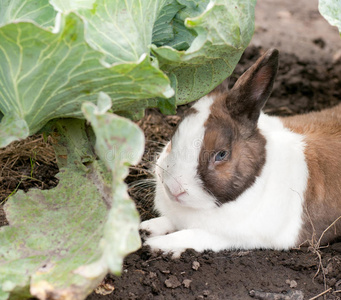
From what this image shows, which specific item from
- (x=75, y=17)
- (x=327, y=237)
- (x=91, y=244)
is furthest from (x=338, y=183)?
(x=75, y=17)

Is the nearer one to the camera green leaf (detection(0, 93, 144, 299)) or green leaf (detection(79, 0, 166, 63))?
green leaf (detection(0, 93, 144, 299))

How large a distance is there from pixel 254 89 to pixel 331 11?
1.98 feet

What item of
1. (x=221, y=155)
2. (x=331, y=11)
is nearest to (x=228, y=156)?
(x=221, y=155)

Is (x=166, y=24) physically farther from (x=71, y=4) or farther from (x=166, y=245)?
(x=166, y=245)

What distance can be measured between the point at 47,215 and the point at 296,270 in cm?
146

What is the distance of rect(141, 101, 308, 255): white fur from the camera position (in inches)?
131

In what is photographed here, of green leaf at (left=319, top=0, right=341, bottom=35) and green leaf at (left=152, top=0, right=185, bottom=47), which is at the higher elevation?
green leaf at (left=319, top=0, right=341, bottom=35)

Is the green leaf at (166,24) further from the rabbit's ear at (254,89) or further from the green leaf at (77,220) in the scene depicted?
the green leaf at (77,220)

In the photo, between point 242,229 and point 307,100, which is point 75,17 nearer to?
point 242,229

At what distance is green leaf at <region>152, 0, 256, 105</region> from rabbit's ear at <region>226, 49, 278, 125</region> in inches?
6.2

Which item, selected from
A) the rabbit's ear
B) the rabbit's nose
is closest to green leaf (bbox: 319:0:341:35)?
the rabbit's ear

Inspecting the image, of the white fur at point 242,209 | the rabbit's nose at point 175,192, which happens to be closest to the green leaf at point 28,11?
the white fur at point 242,209

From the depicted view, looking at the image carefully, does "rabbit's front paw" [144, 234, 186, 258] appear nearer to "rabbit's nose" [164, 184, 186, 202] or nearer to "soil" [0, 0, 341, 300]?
"soil" [0, 0, 341, 300]

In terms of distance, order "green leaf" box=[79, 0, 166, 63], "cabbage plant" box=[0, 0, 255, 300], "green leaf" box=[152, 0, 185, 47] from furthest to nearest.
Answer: "green leaf" box=[152, 0, 185, 47], "green leaf" box=[79, 0, 166, 63], "cabbage plant" box=[0, 0, 255, 300]
